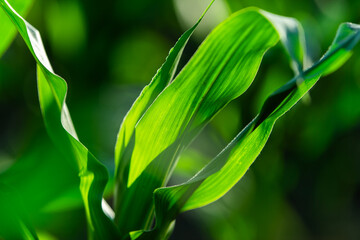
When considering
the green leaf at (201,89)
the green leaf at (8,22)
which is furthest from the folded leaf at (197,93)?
the green leaf at (8,22)

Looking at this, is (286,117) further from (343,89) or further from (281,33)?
(281,33)

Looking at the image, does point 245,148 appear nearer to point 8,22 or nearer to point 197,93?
point 197,93

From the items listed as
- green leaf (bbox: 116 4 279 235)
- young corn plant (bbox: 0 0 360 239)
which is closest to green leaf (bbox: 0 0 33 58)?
young corn plant (bbox: 0 0 360 239)

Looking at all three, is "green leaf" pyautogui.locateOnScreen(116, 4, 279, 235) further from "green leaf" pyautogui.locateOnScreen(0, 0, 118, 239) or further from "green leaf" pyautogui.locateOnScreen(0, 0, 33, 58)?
"green leaf" pyautogui.locateOnScreen(0, 0, 33, 58)

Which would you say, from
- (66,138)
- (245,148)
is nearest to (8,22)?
(66,138)

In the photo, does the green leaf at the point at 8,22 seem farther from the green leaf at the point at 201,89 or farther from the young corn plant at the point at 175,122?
the green leaf at the point at 201,89

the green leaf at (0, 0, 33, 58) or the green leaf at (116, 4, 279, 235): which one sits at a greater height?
the green leaf at (0, 0, 33, 58)
